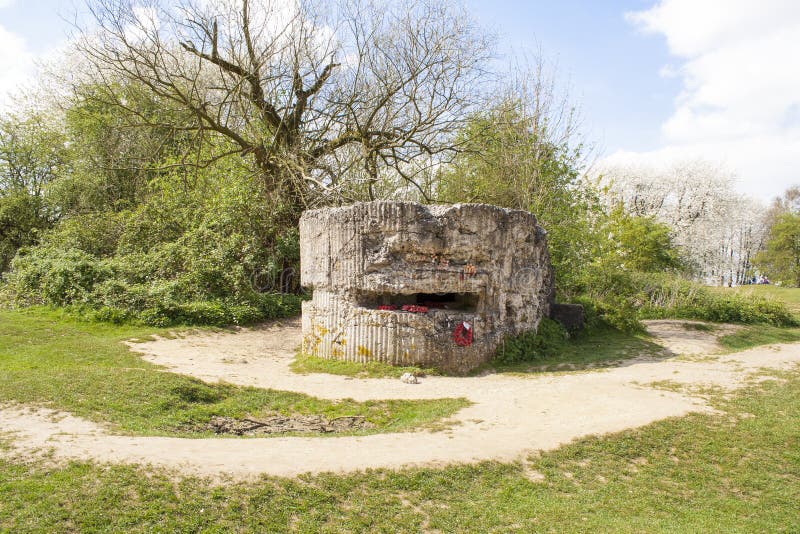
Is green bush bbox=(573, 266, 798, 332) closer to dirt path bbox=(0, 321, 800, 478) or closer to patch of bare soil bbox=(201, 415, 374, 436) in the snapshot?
dirt path bbox=(0, 321, 800, 478)

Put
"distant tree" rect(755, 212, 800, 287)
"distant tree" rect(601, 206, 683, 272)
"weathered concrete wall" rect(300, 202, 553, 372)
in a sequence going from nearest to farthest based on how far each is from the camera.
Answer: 1. "weathered concrete wall" rect(300, 202, 553, 372)
2. "distant tree" rect(601, 206, 683, 272)
3. "distant tree" rect(755, 212, 800, 287)

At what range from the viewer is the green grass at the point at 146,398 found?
20.5ft

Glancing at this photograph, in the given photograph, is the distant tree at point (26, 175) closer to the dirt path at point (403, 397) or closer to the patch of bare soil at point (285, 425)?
the dirt path at point (403, 397)

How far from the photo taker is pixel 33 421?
219 inches

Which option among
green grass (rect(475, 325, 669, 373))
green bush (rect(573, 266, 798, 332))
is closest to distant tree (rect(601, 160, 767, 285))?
green bush (rect(573, 266, 798, 332))

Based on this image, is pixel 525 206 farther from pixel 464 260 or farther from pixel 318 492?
pixel 318 492

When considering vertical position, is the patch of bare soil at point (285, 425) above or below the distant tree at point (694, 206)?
below

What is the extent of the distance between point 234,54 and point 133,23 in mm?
2543

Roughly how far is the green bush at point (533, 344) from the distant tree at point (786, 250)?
2728 cm

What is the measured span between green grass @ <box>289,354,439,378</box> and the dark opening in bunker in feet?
3.62

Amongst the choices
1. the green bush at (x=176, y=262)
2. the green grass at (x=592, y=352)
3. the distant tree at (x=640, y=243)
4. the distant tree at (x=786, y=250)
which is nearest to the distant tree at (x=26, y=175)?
the green bush at (x=176, y=262)

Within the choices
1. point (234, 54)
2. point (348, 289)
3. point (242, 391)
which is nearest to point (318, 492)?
point (242, 391)

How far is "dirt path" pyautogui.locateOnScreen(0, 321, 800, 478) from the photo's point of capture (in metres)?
5.04

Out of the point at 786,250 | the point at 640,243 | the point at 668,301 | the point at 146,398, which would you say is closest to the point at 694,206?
the point at 786,250
